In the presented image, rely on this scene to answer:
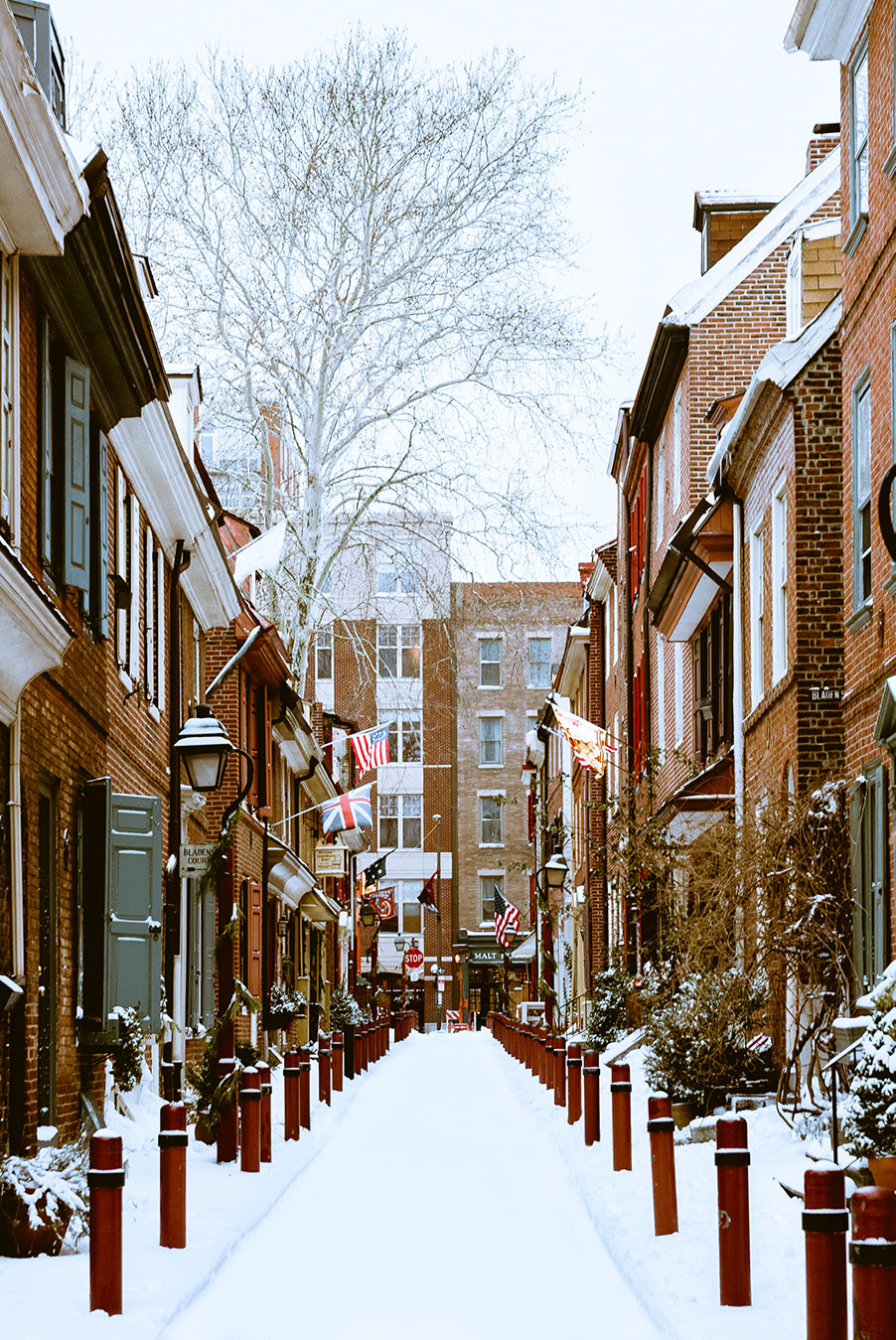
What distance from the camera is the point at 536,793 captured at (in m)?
64.4

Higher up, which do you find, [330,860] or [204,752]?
[204,752]

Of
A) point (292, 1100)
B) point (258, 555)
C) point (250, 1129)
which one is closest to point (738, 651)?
point (292, 1100)

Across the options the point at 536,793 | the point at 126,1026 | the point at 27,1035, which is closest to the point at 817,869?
the point at 126,1026

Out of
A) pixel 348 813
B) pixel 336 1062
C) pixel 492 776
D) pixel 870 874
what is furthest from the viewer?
pixel 492 776

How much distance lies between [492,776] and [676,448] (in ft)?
160

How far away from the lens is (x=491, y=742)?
76.3 metres

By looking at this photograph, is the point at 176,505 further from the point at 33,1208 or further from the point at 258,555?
the point at 33,1208

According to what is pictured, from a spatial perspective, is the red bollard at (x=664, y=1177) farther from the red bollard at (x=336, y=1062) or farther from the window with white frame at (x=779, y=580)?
the red bollard at (x=336, y=1062)

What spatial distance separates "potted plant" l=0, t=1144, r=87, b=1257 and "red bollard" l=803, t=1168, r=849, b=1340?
4540 millimetres

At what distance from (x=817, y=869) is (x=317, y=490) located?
17962 millimetres

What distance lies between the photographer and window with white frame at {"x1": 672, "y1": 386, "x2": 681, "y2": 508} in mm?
27233

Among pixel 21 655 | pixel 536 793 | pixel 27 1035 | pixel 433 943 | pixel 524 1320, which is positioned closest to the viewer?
pixel 524 1320

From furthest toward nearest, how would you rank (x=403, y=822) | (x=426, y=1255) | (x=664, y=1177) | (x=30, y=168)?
(x=403, y=822) → (x=30, y=168) → (x=426, y=1255) → (x=664, y=1177)

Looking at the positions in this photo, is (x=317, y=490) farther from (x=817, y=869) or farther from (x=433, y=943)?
(x=433, y=943)
